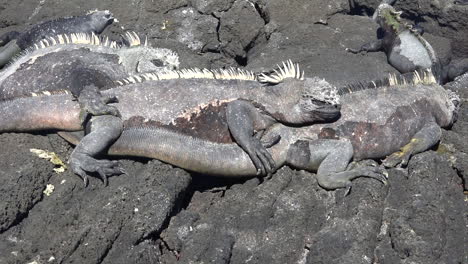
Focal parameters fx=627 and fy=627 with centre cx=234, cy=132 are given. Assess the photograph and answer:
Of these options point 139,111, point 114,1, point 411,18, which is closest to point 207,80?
point 139,111

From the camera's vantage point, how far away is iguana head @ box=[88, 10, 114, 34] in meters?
6.44

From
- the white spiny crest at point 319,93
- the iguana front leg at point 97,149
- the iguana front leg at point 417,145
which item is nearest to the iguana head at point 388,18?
the iguana front leg at point 417,145

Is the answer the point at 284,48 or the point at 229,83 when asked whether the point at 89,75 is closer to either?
the point at 229,83

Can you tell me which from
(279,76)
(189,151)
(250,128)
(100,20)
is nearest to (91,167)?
(189,151)

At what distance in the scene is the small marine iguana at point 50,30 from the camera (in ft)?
19.8

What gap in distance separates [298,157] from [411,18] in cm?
405

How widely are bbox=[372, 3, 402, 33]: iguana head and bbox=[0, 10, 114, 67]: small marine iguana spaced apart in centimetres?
293

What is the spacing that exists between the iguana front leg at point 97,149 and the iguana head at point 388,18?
3411 millimetres

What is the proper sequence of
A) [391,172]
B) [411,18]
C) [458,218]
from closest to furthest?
1. [458,218]
2. [391,172]
3. [411,18]

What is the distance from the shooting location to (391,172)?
14.7ft

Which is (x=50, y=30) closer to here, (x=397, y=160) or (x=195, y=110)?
(x=195, y=110)

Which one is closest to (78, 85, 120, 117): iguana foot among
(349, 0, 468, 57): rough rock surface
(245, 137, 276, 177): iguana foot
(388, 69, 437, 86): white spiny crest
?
(245, 137, 276, 177): iguana foot

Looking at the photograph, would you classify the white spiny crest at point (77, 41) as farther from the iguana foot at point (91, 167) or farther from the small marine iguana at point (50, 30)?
the iguana foot at point (91, 167)

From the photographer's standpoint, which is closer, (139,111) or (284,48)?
(139,111)
